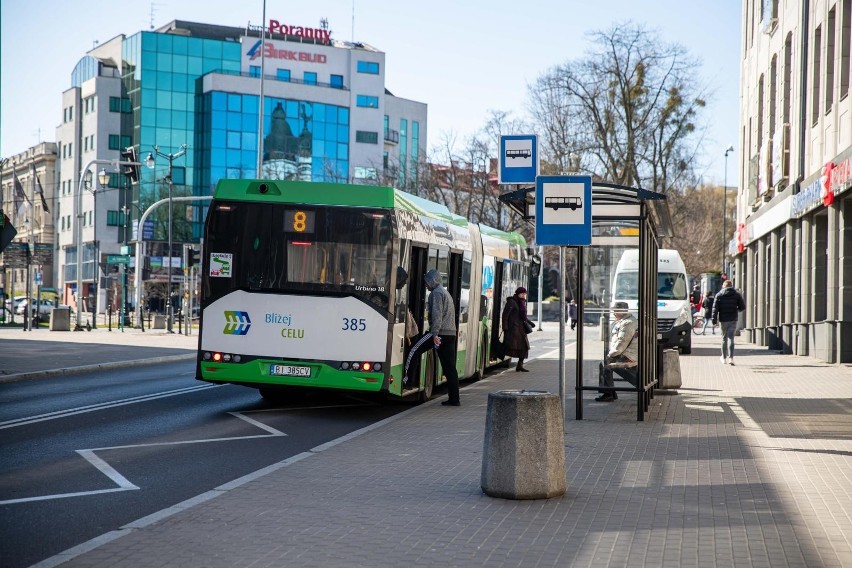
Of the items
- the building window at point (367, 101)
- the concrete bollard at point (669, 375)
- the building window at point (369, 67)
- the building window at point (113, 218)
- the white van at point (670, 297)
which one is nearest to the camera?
the concrete bollard at point (669, 375)

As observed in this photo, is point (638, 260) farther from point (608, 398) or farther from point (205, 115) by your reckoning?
point (205, 115)

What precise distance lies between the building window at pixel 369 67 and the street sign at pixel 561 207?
8168 centimetres

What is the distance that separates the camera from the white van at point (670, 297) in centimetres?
3231

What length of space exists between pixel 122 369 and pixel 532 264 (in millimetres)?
10169

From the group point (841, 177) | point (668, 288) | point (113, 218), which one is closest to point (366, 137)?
point (113, 218)

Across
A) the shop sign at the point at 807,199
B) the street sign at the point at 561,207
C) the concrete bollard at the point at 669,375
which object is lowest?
the concrete bollard at the point at 669,375

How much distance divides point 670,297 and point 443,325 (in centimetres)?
1767

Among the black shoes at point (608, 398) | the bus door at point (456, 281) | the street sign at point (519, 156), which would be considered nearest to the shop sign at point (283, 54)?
the bus door at point (456, 281)

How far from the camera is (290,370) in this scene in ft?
47.8

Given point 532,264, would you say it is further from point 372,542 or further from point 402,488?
point 372,542

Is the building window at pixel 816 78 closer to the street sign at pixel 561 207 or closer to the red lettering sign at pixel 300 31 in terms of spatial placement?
the street sign at pixel 561 207

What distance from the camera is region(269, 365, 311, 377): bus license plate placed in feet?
47.7

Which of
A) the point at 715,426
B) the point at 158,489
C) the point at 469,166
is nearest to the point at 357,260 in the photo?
the point at 715,426

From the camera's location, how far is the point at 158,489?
9.14 meters
